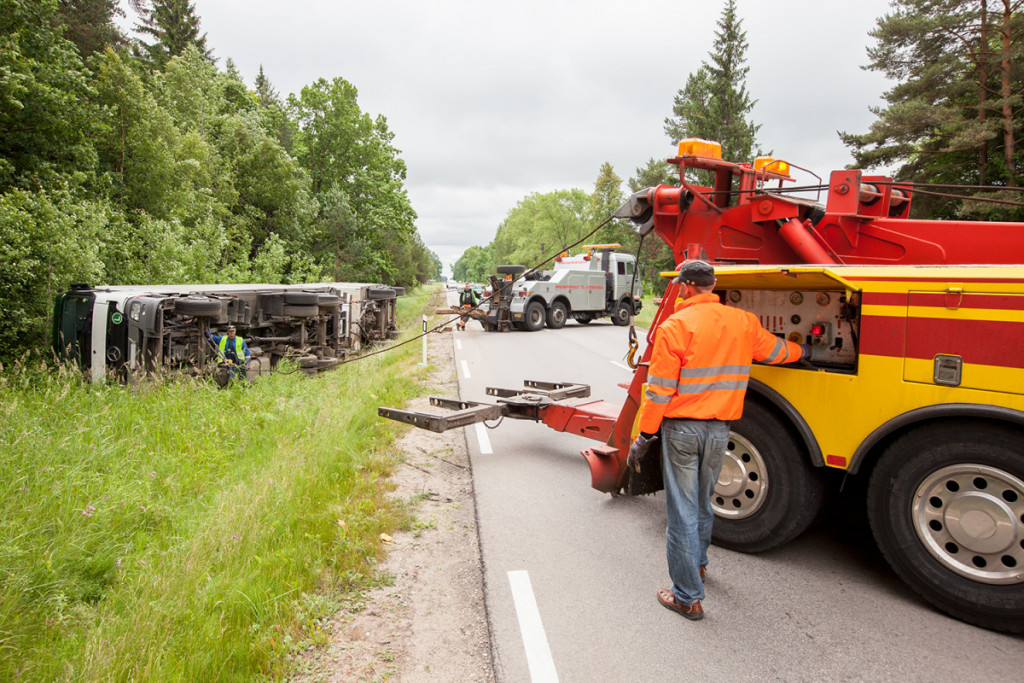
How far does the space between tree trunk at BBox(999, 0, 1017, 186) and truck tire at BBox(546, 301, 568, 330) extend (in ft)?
44.2

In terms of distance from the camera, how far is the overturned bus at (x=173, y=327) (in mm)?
8055

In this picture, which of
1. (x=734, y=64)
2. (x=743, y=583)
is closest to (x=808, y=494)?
(x=743, y=583)

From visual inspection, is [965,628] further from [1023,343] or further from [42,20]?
[42,20]

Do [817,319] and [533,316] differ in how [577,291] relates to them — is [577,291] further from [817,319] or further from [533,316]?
[817,319]

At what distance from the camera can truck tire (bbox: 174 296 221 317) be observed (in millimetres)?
8250

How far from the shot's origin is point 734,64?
1512 inches

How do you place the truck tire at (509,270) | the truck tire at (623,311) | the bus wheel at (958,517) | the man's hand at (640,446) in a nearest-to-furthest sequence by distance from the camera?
the bus wheel at (958,517) < the man's hand at (640,446) < the truck tire at (509,270) < the truck tire at (623,311)

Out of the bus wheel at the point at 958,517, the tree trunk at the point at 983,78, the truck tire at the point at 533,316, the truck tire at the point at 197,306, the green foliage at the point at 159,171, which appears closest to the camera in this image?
the bus wheel at the point at 958,517

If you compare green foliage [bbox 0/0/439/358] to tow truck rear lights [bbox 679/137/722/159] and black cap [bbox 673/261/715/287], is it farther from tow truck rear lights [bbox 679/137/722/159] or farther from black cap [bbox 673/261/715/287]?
black cap [bbox 673/261/715/287]

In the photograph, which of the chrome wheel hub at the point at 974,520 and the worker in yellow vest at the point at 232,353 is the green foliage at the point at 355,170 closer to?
the worker in yellow vest at the point at 232,353

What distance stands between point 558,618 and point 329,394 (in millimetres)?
6122

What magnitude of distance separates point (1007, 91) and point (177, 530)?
2255cm

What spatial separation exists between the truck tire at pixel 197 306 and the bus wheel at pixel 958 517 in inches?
327

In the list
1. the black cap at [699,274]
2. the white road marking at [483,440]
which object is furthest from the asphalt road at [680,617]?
the black cap at [699,274]
